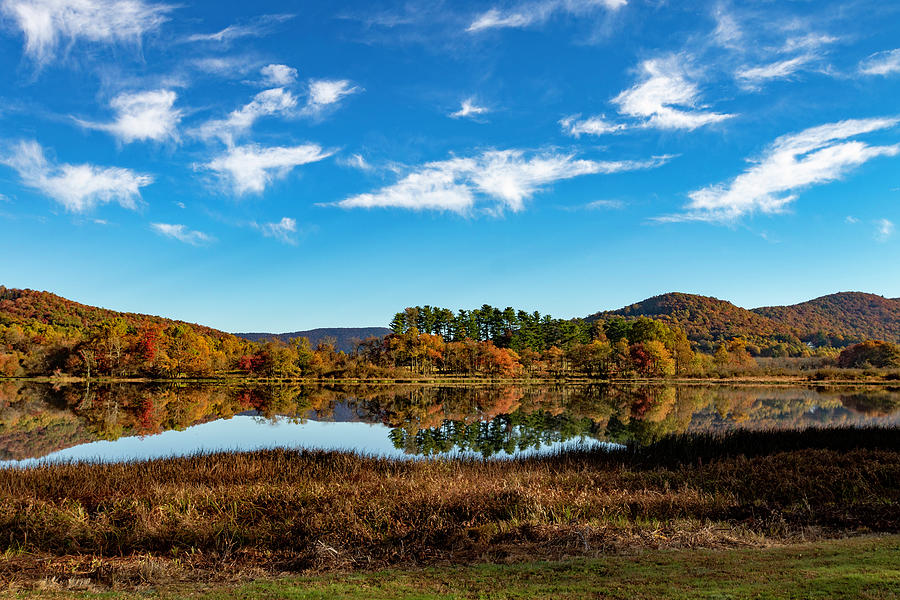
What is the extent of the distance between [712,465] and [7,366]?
94.9 metres

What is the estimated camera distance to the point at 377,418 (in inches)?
1725

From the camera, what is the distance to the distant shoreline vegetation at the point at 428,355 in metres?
86.1

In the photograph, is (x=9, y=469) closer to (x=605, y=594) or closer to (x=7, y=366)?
(x=605, y=594)

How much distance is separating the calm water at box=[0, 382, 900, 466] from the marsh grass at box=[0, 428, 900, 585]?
6.91 m

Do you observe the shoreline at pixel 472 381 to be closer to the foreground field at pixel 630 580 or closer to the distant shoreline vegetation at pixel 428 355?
the distant shoreline vegetation at pixel 428 355

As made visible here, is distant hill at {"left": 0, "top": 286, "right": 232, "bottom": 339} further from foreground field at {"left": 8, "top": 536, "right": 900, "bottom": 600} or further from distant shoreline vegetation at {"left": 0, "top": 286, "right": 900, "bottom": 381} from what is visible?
foreground field at {"left": 8, "top": 536, "right": 900, "bottom": 600}

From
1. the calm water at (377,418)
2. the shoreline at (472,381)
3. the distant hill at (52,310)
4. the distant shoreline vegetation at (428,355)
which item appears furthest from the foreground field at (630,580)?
the distant hill at (52,310)

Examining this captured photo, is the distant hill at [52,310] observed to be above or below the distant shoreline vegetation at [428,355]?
above

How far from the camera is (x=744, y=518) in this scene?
1248cm

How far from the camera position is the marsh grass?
988 cm

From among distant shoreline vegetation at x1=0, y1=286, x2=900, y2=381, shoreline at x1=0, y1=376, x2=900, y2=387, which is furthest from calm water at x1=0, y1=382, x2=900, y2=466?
distant shoreline vegetation at x1=0, y1=286, x2=900, y2=381

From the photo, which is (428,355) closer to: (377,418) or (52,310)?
(377,418)

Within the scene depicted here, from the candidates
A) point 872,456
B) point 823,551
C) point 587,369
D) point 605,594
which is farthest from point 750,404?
point 605,594

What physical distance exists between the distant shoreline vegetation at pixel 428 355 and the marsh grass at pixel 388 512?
6998 centimetres
